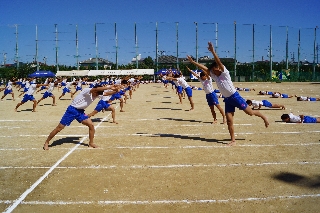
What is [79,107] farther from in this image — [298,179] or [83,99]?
[298,179]

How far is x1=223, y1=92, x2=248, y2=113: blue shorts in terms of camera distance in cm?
726

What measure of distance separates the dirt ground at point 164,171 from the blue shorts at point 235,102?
966mm

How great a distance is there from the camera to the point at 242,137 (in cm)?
836

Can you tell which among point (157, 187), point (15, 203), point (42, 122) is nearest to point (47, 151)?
point (15, 203)

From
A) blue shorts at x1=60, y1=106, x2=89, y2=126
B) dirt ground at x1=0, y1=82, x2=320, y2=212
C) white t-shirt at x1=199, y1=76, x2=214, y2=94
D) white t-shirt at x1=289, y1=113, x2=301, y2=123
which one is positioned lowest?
dirt ground at x1=0, y1=82, x2=320, y2=212

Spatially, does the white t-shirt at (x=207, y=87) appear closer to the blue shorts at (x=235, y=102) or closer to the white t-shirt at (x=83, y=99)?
the blue shorts at (x=235, y=102)

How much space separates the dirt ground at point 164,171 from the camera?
4176 millimetres

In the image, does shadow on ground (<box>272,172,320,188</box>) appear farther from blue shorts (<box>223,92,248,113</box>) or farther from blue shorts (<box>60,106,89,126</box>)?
blue shorts (<box>60,106,89,126</box>)

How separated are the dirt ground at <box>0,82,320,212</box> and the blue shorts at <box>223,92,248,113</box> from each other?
97cm

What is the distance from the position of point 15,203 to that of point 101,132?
5.37m

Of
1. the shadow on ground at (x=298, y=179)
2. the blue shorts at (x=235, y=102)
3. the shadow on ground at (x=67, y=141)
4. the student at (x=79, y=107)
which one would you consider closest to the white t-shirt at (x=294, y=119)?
the blue shorts at (x=235, y=102)

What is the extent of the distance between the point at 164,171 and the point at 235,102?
2876 millimetres

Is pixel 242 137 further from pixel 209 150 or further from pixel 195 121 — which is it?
pixel 195 121

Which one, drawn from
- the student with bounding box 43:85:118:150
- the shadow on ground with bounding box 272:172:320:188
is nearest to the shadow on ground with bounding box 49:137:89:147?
the student with bounding box 43:85:118:150
